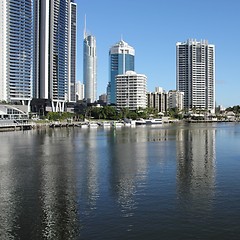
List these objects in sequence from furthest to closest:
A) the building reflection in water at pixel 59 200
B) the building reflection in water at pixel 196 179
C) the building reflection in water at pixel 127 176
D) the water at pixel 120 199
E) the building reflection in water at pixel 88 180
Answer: the building reflection in water at pixel 88 180 < the building reflection in water at pixel 196 179 < the building reflection in water at pixel 127 176 < the building reflection in water at pixel 59 200 < the water at pixel 120 199

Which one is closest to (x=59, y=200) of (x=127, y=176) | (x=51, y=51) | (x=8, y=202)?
(x=8, y=202)

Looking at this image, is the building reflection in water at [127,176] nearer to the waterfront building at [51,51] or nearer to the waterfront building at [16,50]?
the waterfront building at [16,50]

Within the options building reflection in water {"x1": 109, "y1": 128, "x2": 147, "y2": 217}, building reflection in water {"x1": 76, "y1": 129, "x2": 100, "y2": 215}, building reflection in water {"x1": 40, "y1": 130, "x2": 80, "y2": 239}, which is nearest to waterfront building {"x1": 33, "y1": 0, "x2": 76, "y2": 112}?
building reflection in water {"x1": 109, "y1": 128, "x2": 147, "y2": 217}

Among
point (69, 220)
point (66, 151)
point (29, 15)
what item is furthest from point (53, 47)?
point (69, 220)

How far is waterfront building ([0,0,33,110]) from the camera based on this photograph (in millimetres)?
153875

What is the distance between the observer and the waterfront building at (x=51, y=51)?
17612 centimetres

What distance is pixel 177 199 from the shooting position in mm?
25047

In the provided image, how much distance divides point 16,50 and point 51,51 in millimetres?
25121

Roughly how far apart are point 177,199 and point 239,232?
20.7ft

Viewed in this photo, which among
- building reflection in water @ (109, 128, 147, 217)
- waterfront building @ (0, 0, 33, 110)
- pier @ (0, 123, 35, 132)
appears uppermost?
waterfront building @ (0, 0, 33, 110)

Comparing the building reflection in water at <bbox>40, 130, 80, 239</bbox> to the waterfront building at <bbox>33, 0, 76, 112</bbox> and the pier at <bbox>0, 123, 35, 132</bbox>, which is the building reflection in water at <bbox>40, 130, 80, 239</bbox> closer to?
the pier at <bbox>0, 123, 35, 132</bbox>

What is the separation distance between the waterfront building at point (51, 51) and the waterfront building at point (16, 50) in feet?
39.3

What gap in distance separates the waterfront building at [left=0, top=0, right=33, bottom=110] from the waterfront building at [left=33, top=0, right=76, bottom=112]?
39.3 ft

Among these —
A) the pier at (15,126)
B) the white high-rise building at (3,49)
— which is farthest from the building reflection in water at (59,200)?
the white high-rise building at (3,49)
